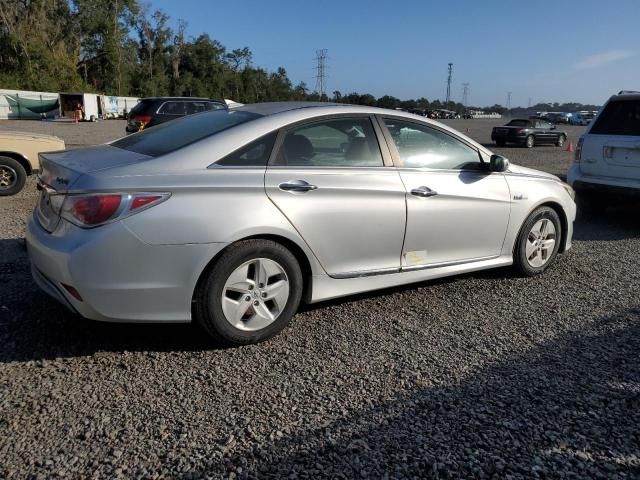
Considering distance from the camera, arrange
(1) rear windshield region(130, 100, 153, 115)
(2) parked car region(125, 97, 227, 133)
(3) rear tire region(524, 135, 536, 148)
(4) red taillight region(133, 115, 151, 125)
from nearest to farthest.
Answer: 1. (4) red taillight region(133, 115, 151, 125)
2. (2) parked car region(125, 97, 227, 133)
3. (1) rear windshield region(130, 100, 153, 115)
4. (3) rear tire region(524, 135, 536, 148)

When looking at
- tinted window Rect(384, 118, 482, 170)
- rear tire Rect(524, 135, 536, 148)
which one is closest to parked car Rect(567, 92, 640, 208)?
tinted window Rect(384, 118, 482, 170)

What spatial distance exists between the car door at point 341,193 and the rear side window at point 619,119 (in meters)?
4.77

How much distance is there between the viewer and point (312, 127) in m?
Result: 3.96

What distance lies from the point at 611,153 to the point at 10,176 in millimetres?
8909

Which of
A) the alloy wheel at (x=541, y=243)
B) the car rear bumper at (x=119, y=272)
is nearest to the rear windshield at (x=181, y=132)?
the car rear bumper at (x=119, y=272)

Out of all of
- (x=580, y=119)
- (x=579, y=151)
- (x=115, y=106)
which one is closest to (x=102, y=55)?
(x=115, y=106)

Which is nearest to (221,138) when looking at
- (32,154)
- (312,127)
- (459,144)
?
(312,127)

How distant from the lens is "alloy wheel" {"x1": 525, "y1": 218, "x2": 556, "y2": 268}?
5.14 m

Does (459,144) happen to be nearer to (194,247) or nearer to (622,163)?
(194,247)

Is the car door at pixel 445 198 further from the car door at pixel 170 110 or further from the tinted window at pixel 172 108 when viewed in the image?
the tinted window at pixel 172 108

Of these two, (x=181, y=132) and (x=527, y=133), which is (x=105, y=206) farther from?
(x=527, y=133)

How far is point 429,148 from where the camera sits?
4.48 metres

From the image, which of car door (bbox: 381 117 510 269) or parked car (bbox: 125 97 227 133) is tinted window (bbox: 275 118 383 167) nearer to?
car door (bbox: 381 117 510 269)

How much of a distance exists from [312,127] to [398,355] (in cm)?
171
